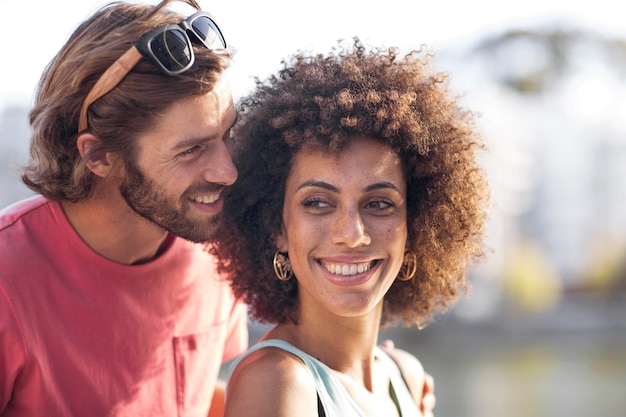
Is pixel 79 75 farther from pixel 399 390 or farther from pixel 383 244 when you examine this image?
pixel 399 390

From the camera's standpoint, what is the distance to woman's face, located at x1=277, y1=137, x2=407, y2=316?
2.29 metres

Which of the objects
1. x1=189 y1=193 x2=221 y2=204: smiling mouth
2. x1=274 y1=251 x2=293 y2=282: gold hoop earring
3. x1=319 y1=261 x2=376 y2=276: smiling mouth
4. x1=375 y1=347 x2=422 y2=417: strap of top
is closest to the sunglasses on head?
x1=189 y1=193 x2=221 y2=204: smiling mouth

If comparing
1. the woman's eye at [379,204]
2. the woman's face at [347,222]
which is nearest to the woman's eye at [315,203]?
the woman's face at [347,222]

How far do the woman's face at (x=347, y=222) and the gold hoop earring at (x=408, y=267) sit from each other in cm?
19

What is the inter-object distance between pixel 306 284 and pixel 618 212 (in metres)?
13.9

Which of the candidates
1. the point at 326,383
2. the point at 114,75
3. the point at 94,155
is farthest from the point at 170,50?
the point at 326,383

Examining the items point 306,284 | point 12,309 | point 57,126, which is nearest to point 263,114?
point 306,284

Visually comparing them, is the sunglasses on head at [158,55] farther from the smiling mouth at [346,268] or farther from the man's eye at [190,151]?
the smiling mouth at [346,268]

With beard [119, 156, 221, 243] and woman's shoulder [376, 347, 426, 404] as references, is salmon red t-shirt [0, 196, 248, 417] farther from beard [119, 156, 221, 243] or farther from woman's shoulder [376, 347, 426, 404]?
woman's shoulder [376, 347, 426, 404]

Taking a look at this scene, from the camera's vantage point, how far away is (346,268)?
2311mm

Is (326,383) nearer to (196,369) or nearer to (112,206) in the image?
(196,369)

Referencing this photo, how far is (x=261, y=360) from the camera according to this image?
224 centimetres

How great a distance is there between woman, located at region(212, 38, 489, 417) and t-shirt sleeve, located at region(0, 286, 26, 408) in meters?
0.64

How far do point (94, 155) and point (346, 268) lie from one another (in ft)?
3.12
